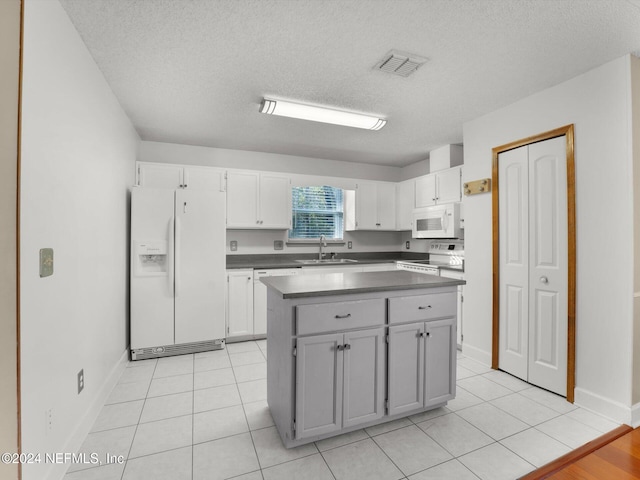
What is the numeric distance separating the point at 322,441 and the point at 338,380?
1.35 feet

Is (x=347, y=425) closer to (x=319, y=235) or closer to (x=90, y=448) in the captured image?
(x=90, y=448)

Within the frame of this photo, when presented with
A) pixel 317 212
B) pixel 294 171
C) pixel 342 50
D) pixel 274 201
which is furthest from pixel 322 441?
pixel 294 171

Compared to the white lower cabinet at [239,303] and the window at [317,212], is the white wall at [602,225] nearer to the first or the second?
the window at [317,212]

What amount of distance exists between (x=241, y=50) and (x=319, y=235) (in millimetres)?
3119

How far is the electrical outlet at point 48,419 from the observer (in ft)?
5.06

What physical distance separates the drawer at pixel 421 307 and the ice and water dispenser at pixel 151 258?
2495mm

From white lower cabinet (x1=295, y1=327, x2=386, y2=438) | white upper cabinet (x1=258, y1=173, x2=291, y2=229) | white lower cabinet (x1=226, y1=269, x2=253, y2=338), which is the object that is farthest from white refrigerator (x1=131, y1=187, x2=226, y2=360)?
white lower cabinet (x1=295, y1=327, x2=386, y2=438)

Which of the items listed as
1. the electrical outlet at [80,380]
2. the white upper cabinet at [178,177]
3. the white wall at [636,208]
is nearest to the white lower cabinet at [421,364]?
the white wall at [636,208]

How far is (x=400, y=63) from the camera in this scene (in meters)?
2.26

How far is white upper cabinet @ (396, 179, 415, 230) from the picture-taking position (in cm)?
485

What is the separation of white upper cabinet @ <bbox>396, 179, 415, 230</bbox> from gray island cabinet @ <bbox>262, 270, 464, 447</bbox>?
2.68m

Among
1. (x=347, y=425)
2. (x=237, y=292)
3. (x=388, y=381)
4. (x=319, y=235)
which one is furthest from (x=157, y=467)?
(x=319, y=235)

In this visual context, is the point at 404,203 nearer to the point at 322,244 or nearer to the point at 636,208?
the point at 322,244

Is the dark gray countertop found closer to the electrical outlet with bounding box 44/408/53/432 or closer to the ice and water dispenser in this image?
the ice and water dispenser
